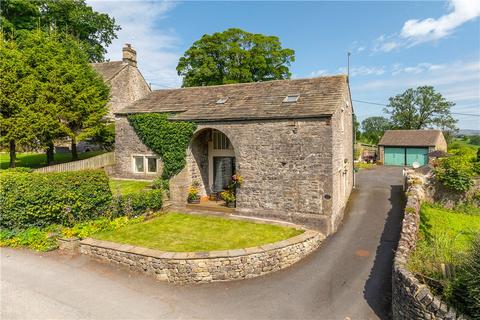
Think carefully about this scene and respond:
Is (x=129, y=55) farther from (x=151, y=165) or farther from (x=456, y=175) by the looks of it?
(x=456, y=175)

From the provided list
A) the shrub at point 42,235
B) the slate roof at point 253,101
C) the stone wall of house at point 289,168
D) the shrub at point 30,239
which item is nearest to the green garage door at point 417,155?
the slate roof at point 253,101

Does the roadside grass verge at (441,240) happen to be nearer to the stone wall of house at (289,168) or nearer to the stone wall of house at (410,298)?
the stone wall of house at (410,298)

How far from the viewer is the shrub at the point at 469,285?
5691 millimetres

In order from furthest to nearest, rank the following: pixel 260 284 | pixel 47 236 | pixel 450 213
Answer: pixel 450 213 < pixel 47 236 < pixel 260 284

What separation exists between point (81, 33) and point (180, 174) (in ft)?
95.8

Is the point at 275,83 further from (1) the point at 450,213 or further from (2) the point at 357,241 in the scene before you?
(1) the point at 450,213

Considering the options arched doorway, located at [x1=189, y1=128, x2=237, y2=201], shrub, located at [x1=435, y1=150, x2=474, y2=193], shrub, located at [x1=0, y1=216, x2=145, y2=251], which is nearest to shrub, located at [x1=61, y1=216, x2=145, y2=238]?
shrub, located at [x1=0, y1=216, x2=145, y2=251]

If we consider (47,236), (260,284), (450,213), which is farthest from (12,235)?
(450,213)

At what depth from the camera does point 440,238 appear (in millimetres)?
8102

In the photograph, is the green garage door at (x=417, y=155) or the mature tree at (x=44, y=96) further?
the green garage door at (x=417, y=155)

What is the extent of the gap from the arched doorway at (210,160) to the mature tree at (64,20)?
18847 millimetres

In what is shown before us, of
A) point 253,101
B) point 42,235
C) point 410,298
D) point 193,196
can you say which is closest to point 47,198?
point 42,235

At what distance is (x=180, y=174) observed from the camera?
54.1ft

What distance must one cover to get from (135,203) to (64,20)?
96.4 ft
